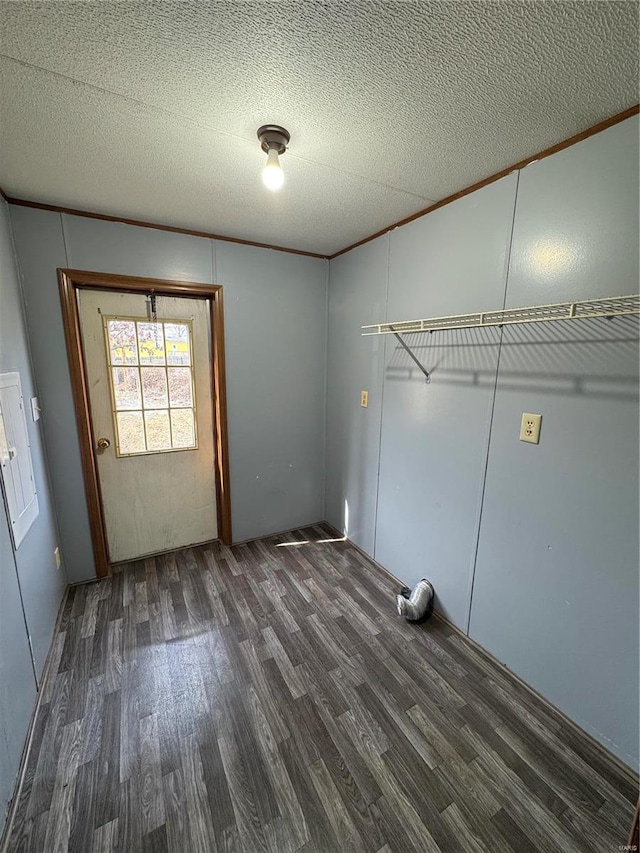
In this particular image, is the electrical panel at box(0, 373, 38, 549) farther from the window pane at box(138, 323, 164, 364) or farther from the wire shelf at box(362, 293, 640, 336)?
the wire shelf at box(362, 293, 640, 336)

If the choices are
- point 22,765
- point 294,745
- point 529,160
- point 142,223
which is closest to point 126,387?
point 142,223

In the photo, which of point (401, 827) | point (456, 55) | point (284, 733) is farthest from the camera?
point (284, 733)

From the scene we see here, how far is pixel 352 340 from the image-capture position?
262cm

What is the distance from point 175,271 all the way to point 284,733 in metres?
2.65

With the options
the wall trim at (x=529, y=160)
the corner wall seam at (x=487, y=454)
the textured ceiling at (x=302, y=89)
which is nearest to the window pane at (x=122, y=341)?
the textured ceiling at (x=302, y=89)

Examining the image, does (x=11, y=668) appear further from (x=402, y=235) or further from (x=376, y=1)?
(x=402, y=235)

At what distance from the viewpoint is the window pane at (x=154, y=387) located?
7.75 feet

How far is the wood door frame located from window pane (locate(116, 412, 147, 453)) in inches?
7.0

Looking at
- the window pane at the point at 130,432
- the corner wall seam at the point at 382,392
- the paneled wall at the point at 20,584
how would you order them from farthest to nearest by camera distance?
the window pane at the point at 130,432 → the corner wall seam at the point at 382,392 → the paneled wall at the point at 20,584

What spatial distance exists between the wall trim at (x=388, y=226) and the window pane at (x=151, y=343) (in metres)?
0.63

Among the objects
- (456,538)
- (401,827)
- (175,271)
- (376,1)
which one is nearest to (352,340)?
(175,271)

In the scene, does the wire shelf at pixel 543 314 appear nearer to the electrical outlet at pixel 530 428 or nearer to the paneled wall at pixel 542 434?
the paneled wall at pixel 542 434

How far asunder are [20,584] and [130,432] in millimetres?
1133

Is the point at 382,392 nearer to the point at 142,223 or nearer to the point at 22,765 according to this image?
the point at 142,223
